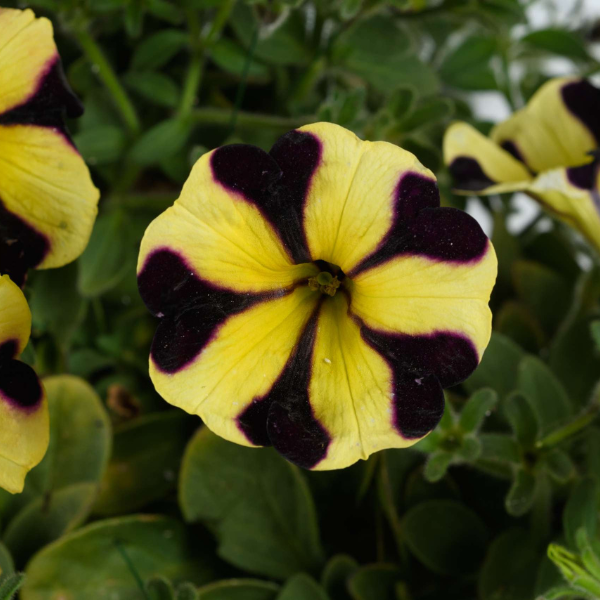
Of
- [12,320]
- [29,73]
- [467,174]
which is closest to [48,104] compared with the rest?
[29,73]

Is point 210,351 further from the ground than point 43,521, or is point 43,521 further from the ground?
point 210,351

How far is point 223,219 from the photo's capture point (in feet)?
1.62

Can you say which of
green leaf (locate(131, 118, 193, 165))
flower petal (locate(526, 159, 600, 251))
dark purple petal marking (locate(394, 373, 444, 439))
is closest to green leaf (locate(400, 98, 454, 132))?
flower petal (locate(526, 159, 600, 251))

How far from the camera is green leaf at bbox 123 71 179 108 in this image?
786 mm

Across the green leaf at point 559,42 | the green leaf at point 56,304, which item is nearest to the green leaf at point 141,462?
the green leaf at point 56,304

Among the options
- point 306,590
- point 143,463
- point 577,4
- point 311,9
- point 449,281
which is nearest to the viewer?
point 449,281

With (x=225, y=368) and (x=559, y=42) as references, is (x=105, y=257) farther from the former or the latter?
(x=559, y=42)

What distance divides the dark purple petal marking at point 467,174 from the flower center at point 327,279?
197 millimetres

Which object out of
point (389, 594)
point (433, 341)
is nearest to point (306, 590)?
point (389, 594)

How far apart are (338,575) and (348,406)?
1.04 ft

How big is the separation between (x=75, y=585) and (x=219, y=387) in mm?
333

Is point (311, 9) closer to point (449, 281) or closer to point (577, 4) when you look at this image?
point (577, 4)

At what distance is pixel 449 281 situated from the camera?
0.48 m

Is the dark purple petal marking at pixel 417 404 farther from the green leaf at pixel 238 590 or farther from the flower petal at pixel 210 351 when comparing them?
the green leaf at pixel 238 590
